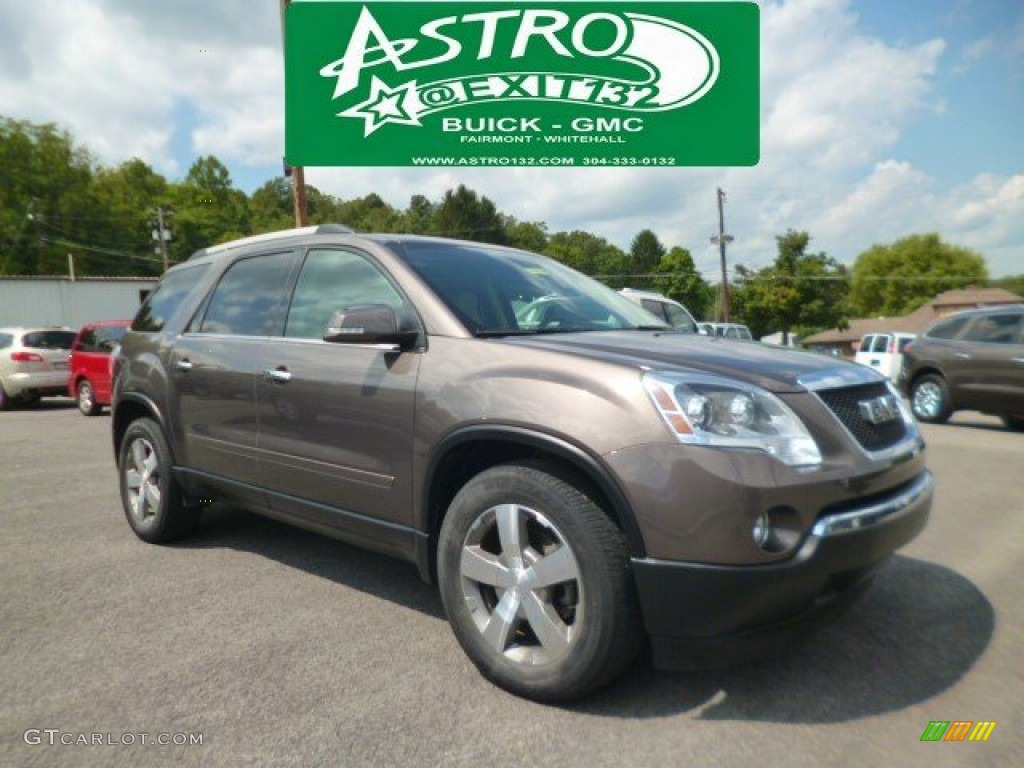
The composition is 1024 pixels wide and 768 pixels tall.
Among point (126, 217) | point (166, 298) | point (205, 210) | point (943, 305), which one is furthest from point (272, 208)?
point (166, 298)

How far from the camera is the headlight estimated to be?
7.37 feet

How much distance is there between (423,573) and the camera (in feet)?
9.69

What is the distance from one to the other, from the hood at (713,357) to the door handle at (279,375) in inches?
46.3

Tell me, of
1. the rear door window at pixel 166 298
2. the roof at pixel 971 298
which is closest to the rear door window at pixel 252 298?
the rear door window at pixel 166 298

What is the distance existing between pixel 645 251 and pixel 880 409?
103m

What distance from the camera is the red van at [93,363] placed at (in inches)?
493

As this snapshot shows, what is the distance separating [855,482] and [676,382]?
0.66 m

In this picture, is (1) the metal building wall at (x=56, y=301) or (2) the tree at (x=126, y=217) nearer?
(1) the metal building wall at (x=56, y=301)

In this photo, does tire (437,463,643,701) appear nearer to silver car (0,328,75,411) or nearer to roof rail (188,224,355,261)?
roof rail (188,224,355,261)

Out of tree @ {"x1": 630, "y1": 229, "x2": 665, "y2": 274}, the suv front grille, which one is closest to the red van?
the suv front grille

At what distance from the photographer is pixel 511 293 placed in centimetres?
346

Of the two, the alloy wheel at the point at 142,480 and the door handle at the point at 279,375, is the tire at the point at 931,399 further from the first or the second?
the alloy wheel at the point at 142,480

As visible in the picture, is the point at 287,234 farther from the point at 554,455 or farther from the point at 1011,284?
the point at 1011,284

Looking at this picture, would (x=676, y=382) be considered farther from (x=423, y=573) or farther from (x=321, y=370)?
(x=321, y=370)
